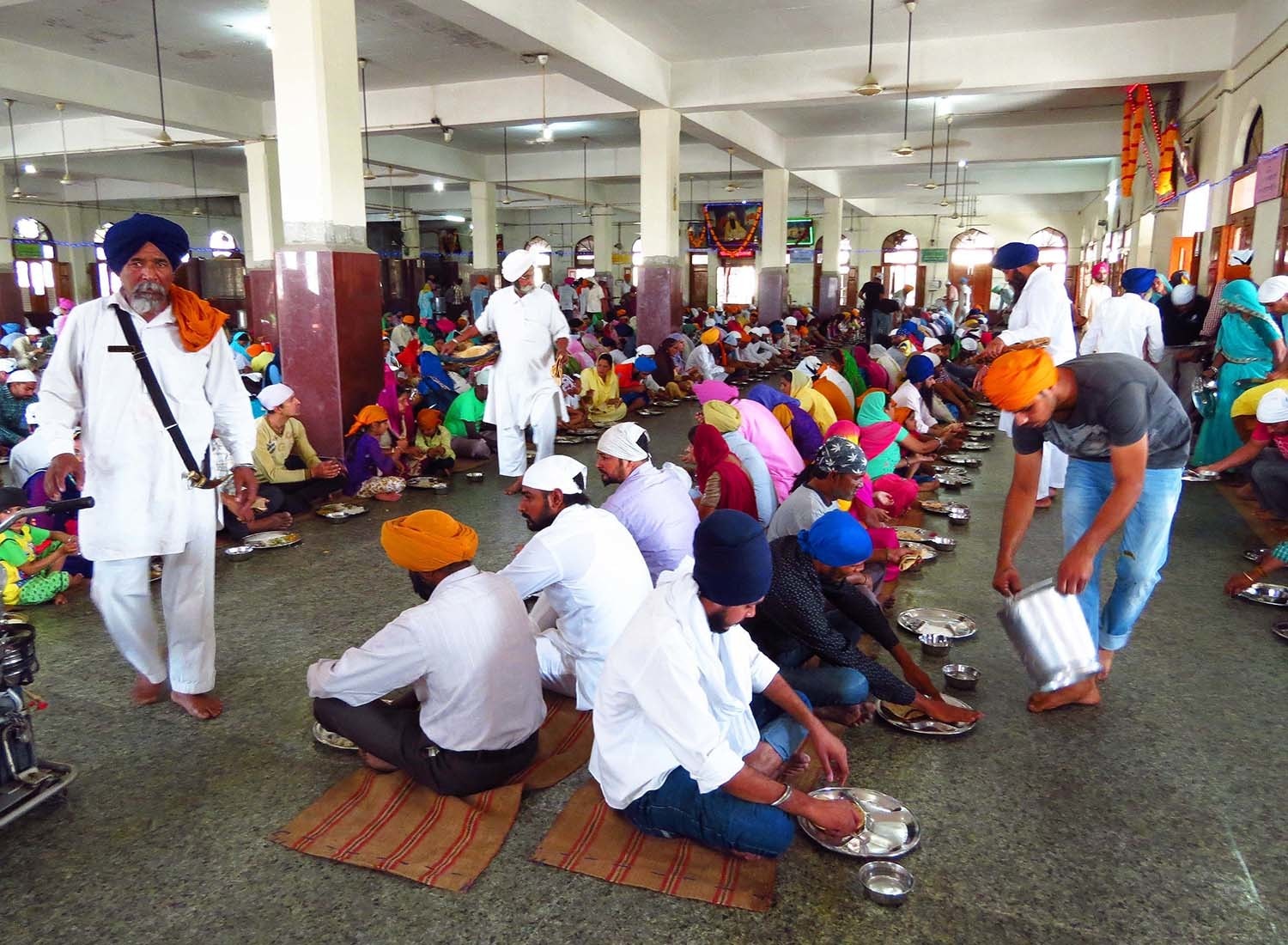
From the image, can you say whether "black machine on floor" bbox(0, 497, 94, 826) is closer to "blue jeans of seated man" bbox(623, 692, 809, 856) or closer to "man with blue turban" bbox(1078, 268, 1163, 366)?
"blue jeans of seated man" bbox(623, 692, 809, 856)

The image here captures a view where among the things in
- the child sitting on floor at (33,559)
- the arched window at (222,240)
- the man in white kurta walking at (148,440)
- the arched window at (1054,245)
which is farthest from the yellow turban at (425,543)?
the arched window at (1054,245)

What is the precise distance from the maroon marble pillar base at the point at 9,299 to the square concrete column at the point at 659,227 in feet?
31.6

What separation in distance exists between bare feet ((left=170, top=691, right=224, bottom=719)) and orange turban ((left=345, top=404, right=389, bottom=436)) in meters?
3.29

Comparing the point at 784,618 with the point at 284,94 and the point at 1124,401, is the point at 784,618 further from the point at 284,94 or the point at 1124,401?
the point at 284,94

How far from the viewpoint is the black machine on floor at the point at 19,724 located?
7.53ft

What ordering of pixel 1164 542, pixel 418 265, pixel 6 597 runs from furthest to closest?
1. pixel 418 265
2. pixel 6 597
3. pixel 1164 542

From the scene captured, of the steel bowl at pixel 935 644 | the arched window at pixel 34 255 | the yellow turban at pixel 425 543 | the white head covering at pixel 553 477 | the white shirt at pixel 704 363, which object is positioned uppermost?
the arched window at pixel 34 255

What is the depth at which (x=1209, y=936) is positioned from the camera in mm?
2016

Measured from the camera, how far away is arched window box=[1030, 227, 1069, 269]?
78.0ft

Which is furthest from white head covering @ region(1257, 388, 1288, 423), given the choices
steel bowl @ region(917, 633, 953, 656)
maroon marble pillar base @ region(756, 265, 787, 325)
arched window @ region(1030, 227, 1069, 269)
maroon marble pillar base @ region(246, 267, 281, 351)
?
arched window @ region(1030, 227, 1069, 269)

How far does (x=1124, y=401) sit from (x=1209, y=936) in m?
1.38

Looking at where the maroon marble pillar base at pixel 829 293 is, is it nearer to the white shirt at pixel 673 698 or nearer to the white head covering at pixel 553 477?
the white head covering at pixel 553 477

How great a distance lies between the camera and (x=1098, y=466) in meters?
2.97

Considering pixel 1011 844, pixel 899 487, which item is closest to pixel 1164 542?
pixel 1011 844
